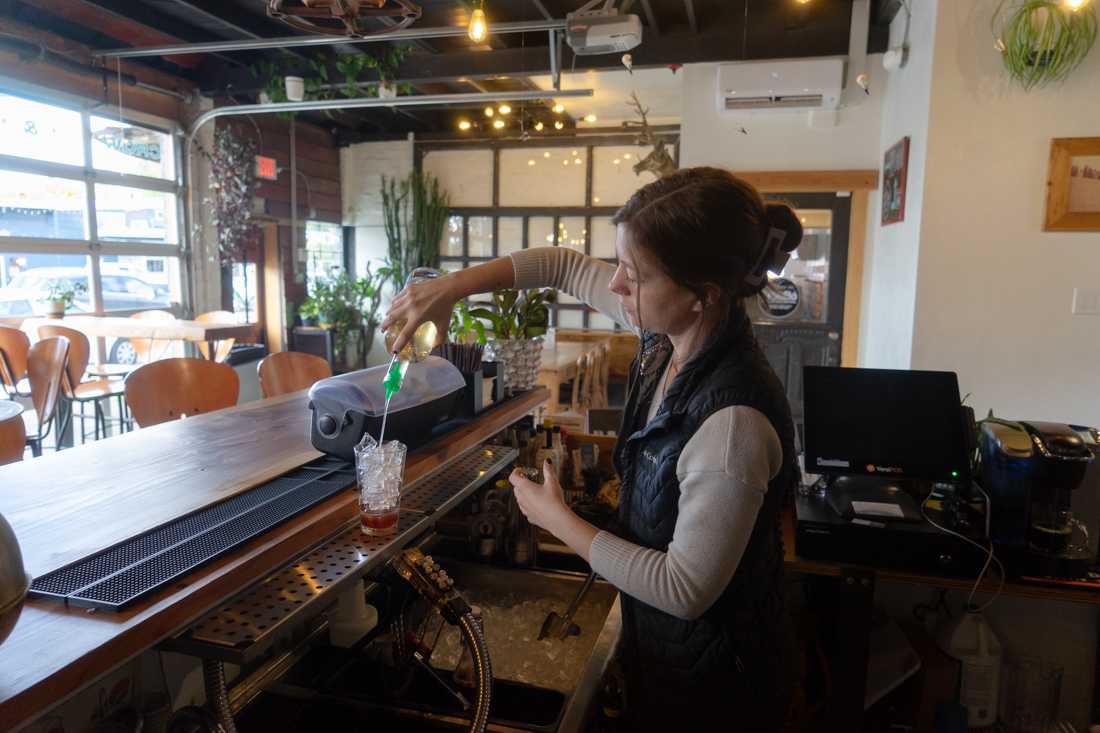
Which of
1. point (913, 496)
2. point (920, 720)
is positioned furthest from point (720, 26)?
point (920, 720)

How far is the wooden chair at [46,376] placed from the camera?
12.2 feet

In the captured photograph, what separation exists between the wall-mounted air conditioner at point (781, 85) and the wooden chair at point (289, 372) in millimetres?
3839

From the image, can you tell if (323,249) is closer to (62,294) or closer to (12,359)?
(62,294)

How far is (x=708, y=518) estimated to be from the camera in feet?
3.15

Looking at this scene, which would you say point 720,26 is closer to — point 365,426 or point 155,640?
point 365,426

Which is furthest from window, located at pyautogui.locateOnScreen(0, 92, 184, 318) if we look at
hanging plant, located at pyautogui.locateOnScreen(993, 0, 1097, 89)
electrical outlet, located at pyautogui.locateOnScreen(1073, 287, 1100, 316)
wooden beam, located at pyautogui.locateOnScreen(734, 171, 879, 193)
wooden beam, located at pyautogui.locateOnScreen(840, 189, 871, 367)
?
electrical outlet, located at pyautogui.locateOnScreen(1073, 287, 1100, 316)

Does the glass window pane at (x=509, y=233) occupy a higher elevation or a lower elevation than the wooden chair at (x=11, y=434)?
higher

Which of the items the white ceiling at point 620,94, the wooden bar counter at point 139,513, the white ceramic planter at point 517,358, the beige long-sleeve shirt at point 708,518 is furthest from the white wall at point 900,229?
the beige long-sleeve shirt at point 708,518

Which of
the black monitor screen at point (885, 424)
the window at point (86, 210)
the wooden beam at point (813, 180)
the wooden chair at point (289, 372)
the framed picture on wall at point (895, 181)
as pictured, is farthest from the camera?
the wooden beam at point (813, 180)

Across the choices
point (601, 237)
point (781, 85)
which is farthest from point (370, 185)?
point (781, 85)

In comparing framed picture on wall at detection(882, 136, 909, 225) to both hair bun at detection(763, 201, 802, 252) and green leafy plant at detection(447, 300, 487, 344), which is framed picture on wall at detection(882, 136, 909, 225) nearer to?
green leafy plant at detection(447, 300, 487, 344)

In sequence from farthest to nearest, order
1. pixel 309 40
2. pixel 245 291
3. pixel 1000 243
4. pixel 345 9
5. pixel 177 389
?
pixel 245 291
pixel 309 40
pixel 1000 243
pixel 177 389
pixel 345 9

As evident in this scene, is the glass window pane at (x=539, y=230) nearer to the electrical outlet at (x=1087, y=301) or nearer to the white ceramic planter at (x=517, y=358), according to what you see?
the electrical outlet at (x=1087, y=301)

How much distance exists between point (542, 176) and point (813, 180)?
4020mm
